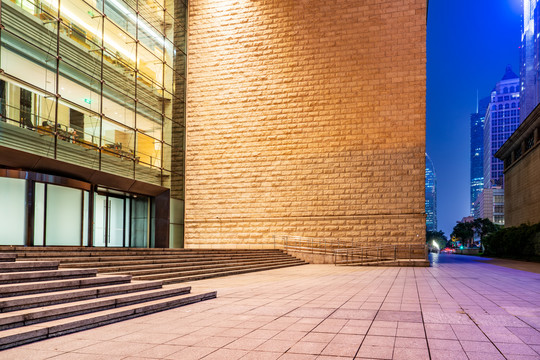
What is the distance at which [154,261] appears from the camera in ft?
39.0

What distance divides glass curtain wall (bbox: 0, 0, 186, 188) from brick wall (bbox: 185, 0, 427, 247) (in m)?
1.79

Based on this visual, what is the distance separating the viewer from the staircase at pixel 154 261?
9.46 m

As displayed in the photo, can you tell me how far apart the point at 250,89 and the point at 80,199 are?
429 inches

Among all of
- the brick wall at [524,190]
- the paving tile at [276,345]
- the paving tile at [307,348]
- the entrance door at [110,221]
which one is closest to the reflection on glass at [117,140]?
the entrance door at [110,221]

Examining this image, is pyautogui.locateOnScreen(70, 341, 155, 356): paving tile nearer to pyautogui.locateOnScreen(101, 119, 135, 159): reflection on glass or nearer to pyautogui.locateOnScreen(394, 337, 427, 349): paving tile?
pyautogui.locateOnScreen(394, 337, 427, 349): paving tile

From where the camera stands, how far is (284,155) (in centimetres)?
2241

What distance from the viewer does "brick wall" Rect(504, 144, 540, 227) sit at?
34062 mm

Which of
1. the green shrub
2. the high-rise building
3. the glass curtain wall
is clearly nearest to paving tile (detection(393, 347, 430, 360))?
the glass curtain wall

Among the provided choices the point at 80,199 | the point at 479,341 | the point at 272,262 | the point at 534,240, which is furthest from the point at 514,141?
the point at 479,341

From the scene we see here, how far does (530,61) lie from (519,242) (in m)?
97.6

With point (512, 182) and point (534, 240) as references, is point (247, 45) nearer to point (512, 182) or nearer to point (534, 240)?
point (534, 240)

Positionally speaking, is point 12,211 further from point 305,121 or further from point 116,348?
point 305,121

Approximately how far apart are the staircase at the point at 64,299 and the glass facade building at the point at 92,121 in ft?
26.8

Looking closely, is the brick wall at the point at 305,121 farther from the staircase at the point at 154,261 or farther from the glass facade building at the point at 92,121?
the staircase at the point at 154,261
